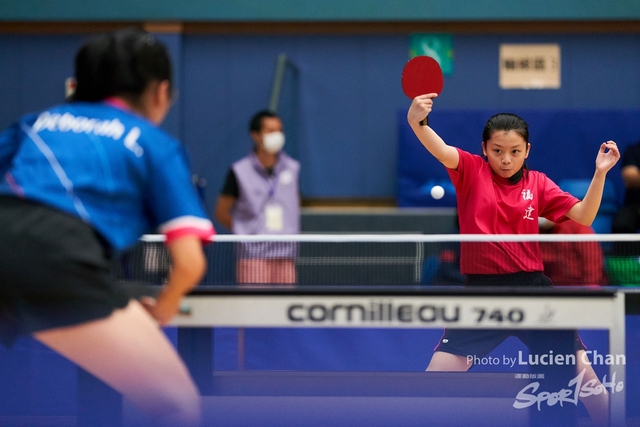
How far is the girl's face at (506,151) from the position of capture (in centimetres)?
278

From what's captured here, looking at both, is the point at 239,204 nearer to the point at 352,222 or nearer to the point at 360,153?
the point at 352,222

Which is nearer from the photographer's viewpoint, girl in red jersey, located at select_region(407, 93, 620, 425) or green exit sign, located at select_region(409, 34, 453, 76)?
girl in red jersey, located at select_region(407, 93, 620, 425)

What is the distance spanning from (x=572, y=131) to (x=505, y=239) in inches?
196

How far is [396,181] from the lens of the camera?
797 centimetres

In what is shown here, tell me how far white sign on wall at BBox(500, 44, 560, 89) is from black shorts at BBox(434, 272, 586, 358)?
5370mm

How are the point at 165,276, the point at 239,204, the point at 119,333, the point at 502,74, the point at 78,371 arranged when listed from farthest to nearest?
the point at 502,74 → the point at 239,204 → the point at 165,276 → the point at 78,371 → the point at 119,333

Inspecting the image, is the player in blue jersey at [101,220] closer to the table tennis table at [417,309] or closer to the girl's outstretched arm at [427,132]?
the table tennis table at [417,309]

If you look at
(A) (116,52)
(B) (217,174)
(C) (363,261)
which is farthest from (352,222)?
(A) (116,52)

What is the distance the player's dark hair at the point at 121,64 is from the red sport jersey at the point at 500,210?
1.39m

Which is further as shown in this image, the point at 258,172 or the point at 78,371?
the point at 258,172

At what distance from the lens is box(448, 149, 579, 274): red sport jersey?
2799 millimetres

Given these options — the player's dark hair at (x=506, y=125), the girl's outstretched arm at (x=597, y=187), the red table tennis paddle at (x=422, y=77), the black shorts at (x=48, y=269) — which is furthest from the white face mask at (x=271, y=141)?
the black shorts at (x=48, y=269)

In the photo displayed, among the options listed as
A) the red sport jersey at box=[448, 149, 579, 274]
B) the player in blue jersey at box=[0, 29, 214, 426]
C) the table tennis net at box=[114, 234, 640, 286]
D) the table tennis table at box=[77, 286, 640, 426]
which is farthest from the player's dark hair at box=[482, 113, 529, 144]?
the player in blue jersey at box=[0, 29, 214, 426]

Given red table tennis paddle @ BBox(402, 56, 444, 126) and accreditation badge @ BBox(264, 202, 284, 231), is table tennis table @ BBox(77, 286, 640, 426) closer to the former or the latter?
red table tennis paddle @ BBox(402, 56, 444, 126)
